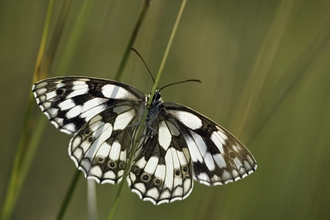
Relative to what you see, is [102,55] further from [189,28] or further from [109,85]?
[109,85]

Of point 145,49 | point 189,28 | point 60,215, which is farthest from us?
point 189,28

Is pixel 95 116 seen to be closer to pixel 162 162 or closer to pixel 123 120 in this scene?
pixel 123 120

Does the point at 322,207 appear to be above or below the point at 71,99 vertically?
below

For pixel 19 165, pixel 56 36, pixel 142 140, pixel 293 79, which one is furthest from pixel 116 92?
pixel 293 79

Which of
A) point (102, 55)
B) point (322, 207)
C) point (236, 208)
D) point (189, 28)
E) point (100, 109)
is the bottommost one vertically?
point (236, 208)

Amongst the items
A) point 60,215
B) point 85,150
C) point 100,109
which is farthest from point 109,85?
point 60,215

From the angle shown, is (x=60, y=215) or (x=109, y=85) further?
(x=109, y=85)

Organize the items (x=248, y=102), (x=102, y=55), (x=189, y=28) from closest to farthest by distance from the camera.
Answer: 1. (x=248, y=102)
2. (x=102, y=55)
3. (x=189, y=28)

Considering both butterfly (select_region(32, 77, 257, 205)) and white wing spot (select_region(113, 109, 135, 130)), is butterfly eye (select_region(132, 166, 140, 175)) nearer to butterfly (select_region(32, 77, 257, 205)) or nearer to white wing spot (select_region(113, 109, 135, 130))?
butterfly (select_region(32, 77, 257, 205))

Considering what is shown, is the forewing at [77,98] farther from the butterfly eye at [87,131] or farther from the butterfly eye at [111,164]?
the butterfly eye at [111,164]

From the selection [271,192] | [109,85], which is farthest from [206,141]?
[271,192]
